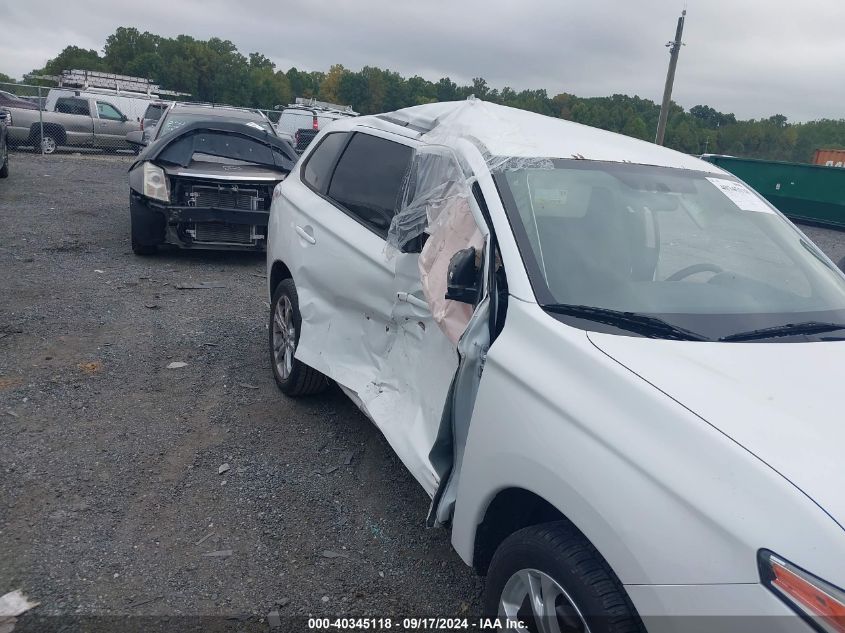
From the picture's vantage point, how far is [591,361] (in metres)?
2.19

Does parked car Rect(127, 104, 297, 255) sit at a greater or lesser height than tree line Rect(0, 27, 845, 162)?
lesser

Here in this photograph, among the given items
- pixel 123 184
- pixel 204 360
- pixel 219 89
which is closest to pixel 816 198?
pixel 123 184

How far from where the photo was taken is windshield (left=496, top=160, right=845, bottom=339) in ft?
8.62

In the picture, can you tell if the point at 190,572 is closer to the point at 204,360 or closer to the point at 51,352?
the point at 204,360

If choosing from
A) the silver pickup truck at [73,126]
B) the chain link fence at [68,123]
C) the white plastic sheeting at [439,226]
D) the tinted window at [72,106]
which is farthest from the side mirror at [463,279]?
the tinted window at [72,106]

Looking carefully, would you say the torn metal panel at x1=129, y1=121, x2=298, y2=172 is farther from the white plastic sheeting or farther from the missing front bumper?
the white plastic sheeting

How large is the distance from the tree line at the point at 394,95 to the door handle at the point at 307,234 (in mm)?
5912

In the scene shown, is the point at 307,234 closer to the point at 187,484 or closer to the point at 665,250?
the point at 187,484

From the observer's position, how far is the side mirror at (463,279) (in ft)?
8.98

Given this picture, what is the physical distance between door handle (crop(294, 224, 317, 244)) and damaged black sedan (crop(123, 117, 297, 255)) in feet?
12.8

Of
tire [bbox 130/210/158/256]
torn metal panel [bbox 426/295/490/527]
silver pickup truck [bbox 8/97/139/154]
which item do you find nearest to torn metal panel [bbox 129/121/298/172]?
tire [bbox 130/210/158/256]

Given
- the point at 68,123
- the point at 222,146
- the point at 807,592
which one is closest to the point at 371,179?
the point at 807,592

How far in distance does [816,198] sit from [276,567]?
2043cm

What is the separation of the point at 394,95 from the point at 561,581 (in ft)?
151
